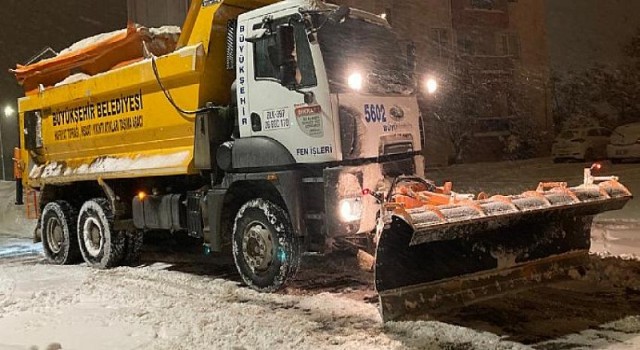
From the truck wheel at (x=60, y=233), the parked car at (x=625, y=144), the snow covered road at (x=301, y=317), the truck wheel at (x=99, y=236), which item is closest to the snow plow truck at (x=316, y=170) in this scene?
the snow covered road at (x=301, y=317)

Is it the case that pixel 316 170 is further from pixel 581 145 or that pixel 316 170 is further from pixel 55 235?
pixel 581 145

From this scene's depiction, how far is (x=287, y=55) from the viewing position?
21.6 feet

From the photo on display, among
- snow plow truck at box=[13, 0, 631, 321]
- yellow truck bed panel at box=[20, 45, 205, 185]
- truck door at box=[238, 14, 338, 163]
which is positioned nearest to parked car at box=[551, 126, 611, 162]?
snow plow truck at box=[13, 0, 631, 321]

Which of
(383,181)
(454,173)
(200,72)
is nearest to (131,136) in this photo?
(200,72)

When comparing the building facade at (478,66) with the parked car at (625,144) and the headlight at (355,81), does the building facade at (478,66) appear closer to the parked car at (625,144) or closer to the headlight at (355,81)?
the parked car at (625,144)

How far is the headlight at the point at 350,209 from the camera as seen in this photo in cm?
656

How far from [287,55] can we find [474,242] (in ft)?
8.53

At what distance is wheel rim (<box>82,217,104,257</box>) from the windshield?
4883 mm

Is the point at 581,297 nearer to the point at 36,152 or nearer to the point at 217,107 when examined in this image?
the point at 217,107

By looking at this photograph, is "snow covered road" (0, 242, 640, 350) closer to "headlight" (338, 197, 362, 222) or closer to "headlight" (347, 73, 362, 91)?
"headlight" (338, 197, 362, 222)

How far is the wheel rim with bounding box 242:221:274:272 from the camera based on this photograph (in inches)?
281

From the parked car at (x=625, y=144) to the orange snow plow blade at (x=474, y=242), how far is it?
1628cm

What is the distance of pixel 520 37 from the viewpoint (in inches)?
1363

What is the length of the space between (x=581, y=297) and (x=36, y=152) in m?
8.90
